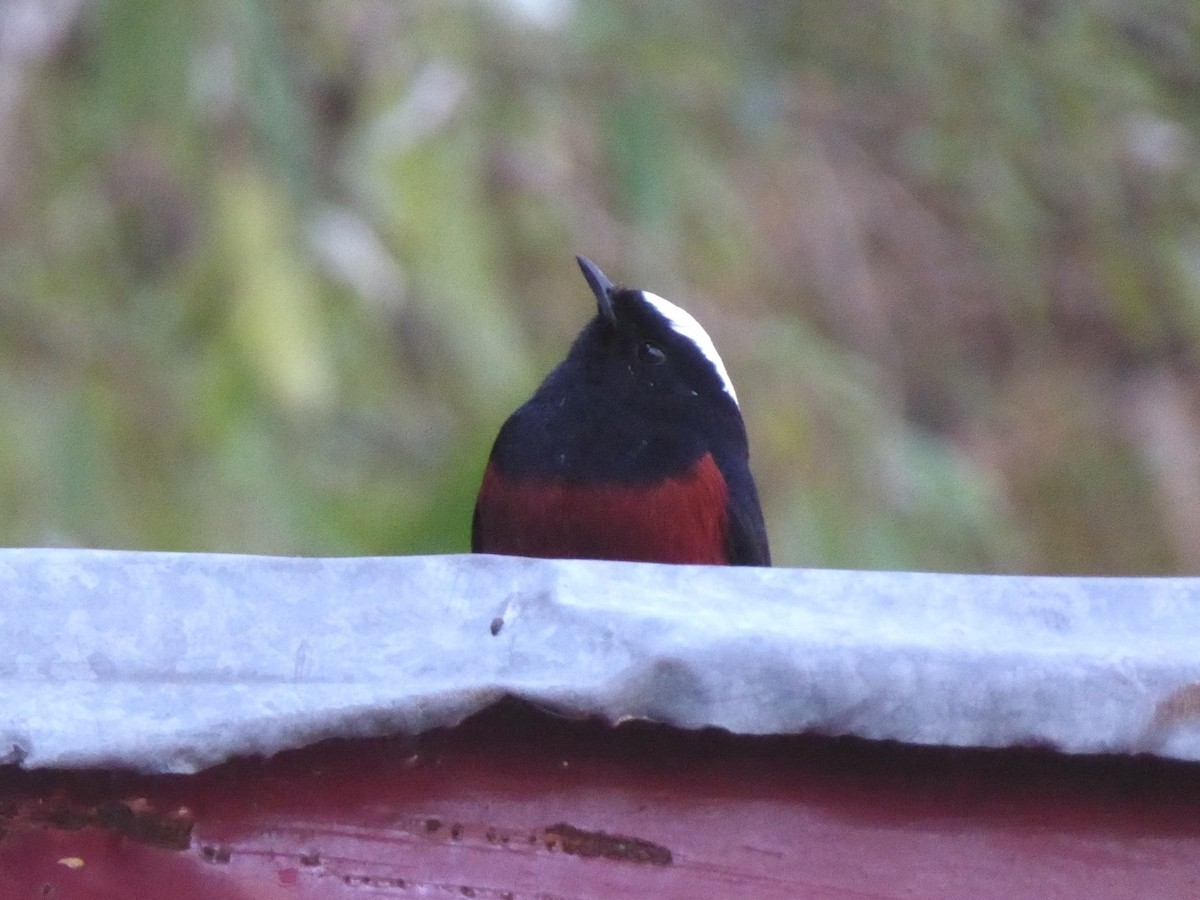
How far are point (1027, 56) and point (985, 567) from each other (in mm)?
1464

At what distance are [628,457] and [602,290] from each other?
497 millimetres

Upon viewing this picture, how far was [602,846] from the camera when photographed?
1.47 metres

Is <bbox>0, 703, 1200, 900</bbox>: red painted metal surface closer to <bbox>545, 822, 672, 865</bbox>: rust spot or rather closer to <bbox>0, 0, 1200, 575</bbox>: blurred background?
<bbox>545, 822, 672, 865</bbox>: rust spot

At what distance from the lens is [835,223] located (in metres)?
7.67

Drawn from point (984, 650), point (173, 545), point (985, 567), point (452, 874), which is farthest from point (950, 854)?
point (985, 567)

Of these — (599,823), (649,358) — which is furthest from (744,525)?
(599,823)

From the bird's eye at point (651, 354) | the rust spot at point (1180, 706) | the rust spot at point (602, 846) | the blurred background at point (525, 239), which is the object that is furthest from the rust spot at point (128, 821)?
the blurred background at point (525, 239)

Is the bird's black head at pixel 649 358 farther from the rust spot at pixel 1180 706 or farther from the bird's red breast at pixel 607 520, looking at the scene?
the rust spot at pixel 1180 706

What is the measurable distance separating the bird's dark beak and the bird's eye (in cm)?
7

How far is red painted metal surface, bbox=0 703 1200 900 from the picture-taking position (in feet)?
4.78

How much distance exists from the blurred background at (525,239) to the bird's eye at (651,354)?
86cm

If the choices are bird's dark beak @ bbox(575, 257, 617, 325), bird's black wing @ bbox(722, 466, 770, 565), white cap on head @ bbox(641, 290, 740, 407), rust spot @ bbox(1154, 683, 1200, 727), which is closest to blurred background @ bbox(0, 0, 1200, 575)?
bird's dark beak @ bbox(575, 257, 617, 325)

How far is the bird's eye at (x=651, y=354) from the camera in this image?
3338mm

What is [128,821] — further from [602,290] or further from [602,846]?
[602,290]
